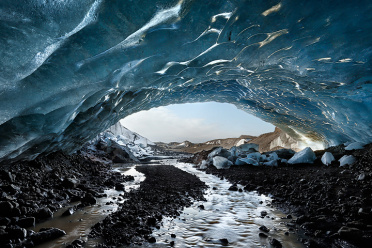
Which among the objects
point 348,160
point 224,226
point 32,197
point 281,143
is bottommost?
point 224,226

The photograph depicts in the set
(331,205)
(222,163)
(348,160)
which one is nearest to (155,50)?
(331,205)

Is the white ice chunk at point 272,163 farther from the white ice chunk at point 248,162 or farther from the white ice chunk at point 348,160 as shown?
the white ice chunk at point 348,160

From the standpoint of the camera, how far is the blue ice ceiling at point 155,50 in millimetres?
2430

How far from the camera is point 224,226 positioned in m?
3.11

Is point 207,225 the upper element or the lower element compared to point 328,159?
lower

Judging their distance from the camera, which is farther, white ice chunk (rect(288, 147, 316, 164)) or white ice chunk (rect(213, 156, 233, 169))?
white ice chunk (rect(213, 156, 233, 169))

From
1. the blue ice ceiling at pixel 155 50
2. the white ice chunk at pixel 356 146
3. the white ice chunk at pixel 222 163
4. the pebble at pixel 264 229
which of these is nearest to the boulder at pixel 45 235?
the blue ice ceiling at pixel 155 50

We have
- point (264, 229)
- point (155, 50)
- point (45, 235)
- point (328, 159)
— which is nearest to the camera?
point (45, 235)

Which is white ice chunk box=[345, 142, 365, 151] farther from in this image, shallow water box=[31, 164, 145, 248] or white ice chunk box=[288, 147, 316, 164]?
shallow water box=[31, 164, 145, 248]

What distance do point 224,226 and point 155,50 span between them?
364 cm

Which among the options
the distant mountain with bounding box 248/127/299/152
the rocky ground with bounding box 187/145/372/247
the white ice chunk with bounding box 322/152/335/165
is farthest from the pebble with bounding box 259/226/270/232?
the distant mountain with bounding box 248/127/299/152

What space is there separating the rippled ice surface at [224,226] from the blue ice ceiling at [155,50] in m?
2.93

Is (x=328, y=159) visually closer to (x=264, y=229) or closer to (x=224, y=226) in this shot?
(x=264, y=229)

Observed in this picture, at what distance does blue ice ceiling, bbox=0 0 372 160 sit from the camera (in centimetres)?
243
